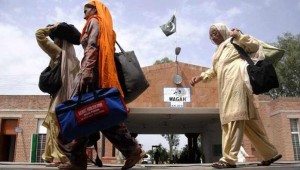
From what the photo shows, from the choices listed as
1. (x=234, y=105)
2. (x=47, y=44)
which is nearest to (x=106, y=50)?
(x=234, y=105)

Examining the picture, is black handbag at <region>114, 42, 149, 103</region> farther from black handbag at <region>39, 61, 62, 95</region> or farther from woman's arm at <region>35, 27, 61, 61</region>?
woman's arm at <region>35, 27, 61, 61</region>

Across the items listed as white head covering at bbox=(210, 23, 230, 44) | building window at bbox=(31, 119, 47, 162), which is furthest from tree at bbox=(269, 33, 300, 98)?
white head covering at bbox=(210, 23, 230, 44)

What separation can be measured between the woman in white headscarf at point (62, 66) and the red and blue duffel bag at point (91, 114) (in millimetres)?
1749

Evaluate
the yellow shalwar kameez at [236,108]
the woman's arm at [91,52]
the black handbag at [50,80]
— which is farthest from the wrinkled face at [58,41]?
the yellow shalwar kameez at [236,108]

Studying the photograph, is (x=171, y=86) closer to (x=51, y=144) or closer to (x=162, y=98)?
(x=162, y=98)

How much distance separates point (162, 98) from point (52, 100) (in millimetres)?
12902

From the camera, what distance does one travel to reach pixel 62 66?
4660 millimetres

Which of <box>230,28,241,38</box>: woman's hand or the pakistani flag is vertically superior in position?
the pakistani flag

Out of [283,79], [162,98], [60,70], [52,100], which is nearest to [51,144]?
[52,100]

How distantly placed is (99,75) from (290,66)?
34.5 meters

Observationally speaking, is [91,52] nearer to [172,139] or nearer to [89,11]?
[89,11]

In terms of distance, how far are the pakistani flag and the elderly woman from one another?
16493mm

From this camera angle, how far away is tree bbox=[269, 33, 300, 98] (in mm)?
33500

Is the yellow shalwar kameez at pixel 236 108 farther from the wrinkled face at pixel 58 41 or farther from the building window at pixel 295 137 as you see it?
the building window at pixel 295 137
